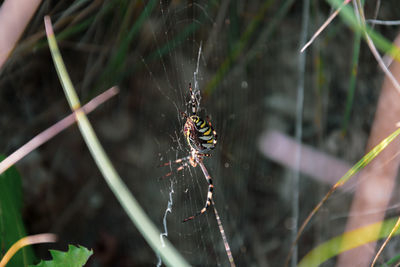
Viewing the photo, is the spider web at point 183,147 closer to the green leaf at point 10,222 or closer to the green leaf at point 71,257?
the green leaf at point 10,222

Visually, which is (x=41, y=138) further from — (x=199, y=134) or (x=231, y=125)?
(x=231, y=125)

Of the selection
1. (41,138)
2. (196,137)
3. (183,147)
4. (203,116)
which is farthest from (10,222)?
(203,116)

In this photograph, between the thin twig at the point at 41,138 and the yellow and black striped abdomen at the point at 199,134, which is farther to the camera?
the yellow and black striped abdomen at the point at 199,134

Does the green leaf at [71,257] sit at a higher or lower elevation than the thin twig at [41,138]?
lower

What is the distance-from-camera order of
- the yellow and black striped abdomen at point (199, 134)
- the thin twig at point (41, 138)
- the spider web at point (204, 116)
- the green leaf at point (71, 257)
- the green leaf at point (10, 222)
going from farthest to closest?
the spider web at point (204, 116) → the yellow and black striped abdomen at point (199, 134) → the green leaf at point (10, 222) → the green leaf at point (71, 257) → the thin twig at point (41, 138)

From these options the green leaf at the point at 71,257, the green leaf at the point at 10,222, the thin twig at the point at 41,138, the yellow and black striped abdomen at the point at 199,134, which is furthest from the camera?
the yellow and black striped abdomen at the point at 199,134

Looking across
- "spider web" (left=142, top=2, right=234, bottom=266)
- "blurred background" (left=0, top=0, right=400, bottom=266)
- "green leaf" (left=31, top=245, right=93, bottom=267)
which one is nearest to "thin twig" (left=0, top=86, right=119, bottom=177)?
"green leaf" (left=31, top=245, right=93, bottom=267)

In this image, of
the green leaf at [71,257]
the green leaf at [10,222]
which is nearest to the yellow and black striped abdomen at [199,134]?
the green leaf at [10,222]
